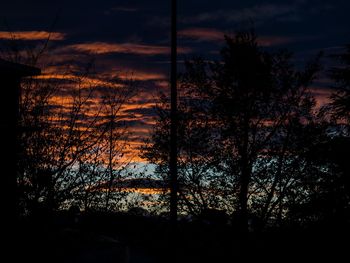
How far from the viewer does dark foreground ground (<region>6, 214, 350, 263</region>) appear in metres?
22.1

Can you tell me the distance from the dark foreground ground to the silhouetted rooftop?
515 centimetres

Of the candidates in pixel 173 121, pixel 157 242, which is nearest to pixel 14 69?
pixel 173 121

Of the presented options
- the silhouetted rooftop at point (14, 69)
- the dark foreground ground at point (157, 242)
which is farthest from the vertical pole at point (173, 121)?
the silhouetted rooftop at point (14, 69)

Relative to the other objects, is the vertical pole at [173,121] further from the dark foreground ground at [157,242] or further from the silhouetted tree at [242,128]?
the silhouetted tree at [242,128]

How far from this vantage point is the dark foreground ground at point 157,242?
22141mm

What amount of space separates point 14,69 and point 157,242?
16.4 metres

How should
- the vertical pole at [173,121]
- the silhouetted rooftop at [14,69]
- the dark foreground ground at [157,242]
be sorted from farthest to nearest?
the dark foreground ground at [157,242]
the silhouetted rooftop at [14,69]
the vertical pole at [173,121]

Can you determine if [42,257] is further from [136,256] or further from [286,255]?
[286,255]

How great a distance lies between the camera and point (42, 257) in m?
22.4

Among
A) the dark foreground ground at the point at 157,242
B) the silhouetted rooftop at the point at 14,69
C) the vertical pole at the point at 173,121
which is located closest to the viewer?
the vertical pole at the point at 173,121

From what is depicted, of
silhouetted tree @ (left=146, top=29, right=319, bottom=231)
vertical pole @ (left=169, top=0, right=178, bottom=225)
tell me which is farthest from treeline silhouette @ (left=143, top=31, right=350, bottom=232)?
vertical pole @ (left=169, top=0, right=178, bottom=225)

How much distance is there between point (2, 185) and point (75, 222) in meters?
11.5

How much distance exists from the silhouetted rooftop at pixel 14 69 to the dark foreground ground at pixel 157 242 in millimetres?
5147

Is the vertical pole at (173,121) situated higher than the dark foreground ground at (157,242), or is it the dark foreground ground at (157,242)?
the vertical pole at (173,121)
